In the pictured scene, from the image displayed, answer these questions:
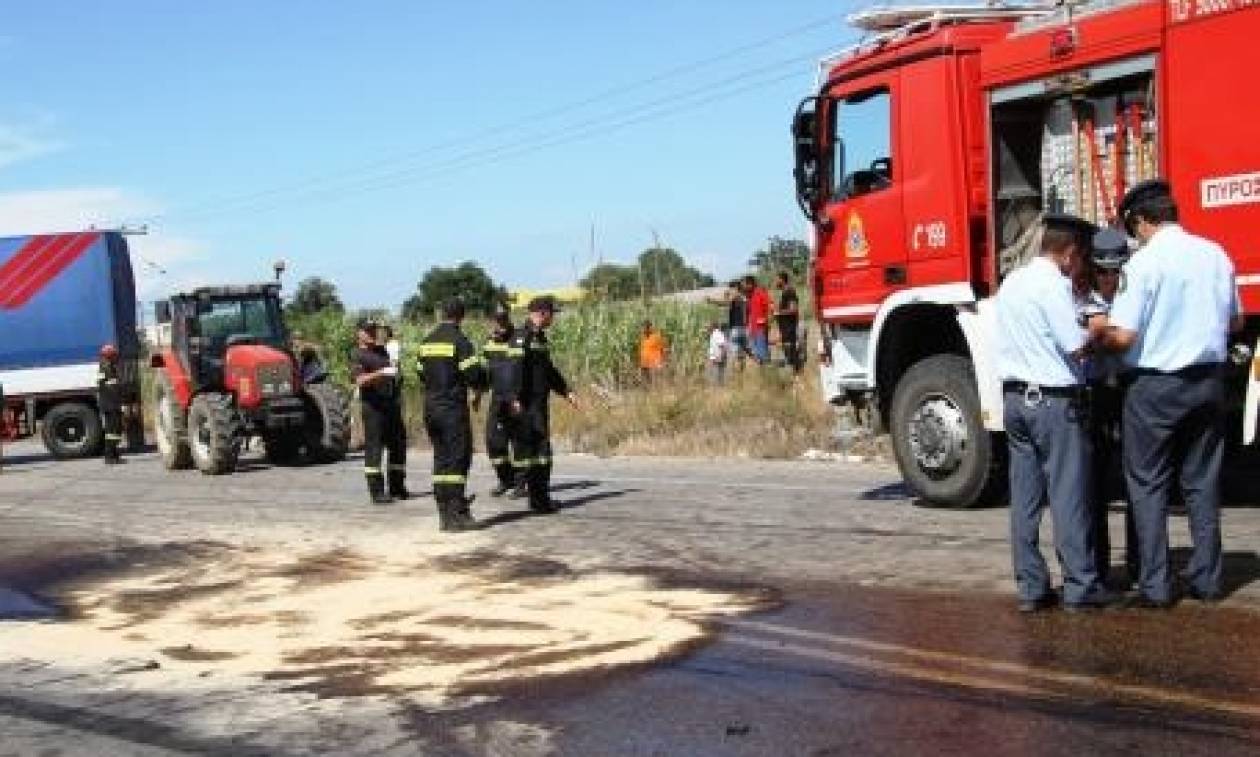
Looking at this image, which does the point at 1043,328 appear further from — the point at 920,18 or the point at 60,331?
the point at 60,331

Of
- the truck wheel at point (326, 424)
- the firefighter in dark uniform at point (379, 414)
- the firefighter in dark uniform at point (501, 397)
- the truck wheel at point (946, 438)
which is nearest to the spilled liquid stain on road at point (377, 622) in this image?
the firefighter in dark uniform at point (501, 397)

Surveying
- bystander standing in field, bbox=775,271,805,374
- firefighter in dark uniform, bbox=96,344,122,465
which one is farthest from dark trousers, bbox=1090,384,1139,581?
firefighter in dark uniform, bbox=96,344,122,465

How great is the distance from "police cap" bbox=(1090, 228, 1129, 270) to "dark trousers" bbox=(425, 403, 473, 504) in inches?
222

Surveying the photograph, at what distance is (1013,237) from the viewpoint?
1003 centimetres

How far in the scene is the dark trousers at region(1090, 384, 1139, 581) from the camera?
6.88m

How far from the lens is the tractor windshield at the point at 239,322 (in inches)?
803

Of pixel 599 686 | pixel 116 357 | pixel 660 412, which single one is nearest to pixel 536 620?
pixel 599 686

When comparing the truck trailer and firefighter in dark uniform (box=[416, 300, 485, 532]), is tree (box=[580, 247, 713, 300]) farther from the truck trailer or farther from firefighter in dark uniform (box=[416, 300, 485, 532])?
firefighter in dark uniform (box=[416, 300, 485, 532])

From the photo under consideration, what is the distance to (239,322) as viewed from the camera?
2064 cm

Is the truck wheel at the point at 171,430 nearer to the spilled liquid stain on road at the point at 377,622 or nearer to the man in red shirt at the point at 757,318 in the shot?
the man in red shirt at the point at 757,318

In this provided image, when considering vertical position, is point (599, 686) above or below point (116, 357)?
below

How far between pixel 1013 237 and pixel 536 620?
4.53 m

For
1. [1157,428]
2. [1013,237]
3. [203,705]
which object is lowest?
[203,705]

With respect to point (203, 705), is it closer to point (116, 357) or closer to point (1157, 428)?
point (1157, 428)
